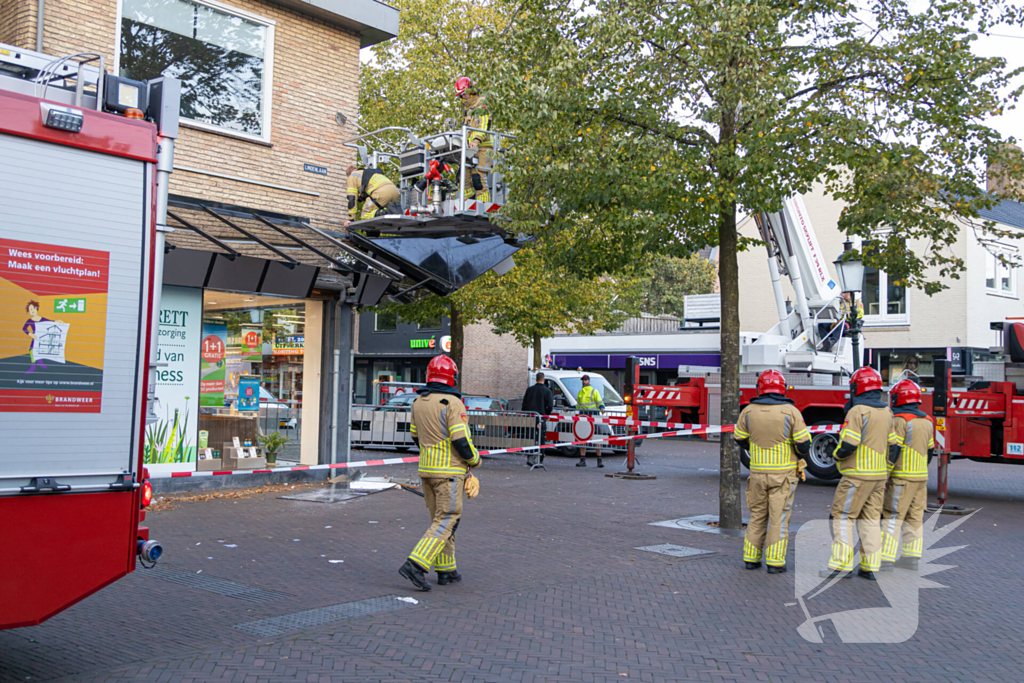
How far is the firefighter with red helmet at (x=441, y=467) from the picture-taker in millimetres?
6953

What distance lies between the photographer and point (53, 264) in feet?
14.5

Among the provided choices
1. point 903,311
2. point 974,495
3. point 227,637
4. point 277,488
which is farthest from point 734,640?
point 903,311

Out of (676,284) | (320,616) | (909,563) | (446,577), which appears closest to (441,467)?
(446,577)

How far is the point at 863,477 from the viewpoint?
25.6 feet

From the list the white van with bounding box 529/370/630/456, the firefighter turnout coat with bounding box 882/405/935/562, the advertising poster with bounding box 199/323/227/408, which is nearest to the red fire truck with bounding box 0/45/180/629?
the firefighter turnout coat with bounding box 882/405/935/562

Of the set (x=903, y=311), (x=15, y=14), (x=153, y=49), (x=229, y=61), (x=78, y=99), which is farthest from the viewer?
(x=903, y=311)

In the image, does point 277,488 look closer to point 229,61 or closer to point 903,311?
point 229,61

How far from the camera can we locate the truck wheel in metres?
14.6

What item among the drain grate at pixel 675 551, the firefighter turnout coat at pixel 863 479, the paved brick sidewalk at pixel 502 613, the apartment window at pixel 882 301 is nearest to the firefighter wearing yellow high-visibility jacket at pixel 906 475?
the firefighter turnout coat at pixel 863 479

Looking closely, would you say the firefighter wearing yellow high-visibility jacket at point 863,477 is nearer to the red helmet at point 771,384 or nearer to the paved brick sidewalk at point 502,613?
the paved brick sidewalk at point 502,613

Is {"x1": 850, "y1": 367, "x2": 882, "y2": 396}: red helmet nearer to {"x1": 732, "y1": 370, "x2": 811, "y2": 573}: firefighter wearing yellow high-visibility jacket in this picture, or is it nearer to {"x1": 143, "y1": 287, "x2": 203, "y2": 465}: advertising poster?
{"x1": 732, "y1": 370, "x2": 811, "y2": 573}: firefighter wearing yellow high-visibility jacket

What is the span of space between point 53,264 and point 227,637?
8.48 feet

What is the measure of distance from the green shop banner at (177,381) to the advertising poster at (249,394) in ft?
2.60

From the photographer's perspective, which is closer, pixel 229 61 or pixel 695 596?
pixel 695 596
